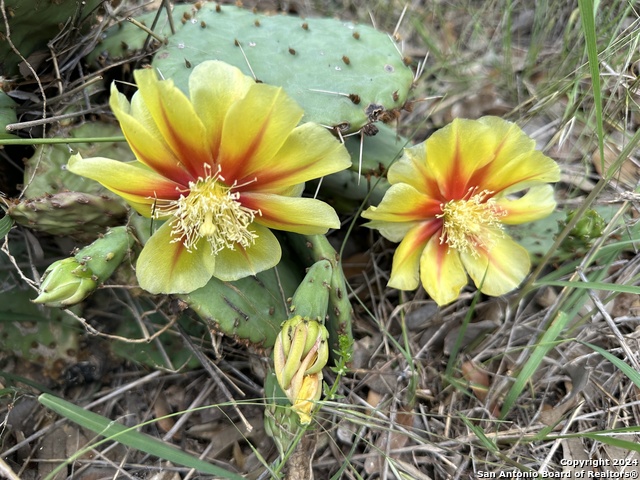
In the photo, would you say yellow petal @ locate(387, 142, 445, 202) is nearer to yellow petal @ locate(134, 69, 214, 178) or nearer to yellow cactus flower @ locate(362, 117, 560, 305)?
yellow cactus flower @ locate(362, 117, 560, 305)

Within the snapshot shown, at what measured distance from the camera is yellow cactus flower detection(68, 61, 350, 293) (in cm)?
102

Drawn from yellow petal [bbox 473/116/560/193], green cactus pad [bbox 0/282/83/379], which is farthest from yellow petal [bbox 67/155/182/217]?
yellow petal [bbox 473/116/560/193]

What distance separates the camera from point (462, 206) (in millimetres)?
1321

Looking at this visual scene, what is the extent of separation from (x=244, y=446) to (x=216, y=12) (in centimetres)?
116

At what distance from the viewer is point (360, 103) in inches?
49.2

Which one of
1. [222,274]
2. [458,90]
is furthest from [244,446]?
[458,90]

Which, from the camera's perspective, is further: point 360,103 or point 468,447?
point 468,447

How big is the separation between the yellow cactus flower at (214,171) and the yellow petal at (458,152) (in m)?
0.28

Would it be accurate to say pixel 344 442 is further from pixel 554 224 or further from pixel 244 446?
pixel 554 224

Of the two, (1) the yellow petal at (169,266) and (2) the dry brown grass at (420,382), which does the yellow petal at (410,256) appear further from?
(1) the yellow petal at (169,266)

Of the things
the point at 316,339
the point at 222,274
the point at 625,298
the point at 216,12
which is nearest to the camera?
the point at 316,339

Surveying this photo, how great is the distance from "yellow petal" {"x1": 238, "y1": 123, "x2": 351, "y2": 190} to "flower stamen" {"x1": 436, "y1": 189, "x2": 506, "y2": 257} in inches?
14.9

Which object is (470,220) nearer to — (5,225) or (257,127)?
(257,127)

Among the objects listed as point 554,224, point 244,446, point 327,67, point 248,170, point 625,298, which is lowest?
point 244,446
